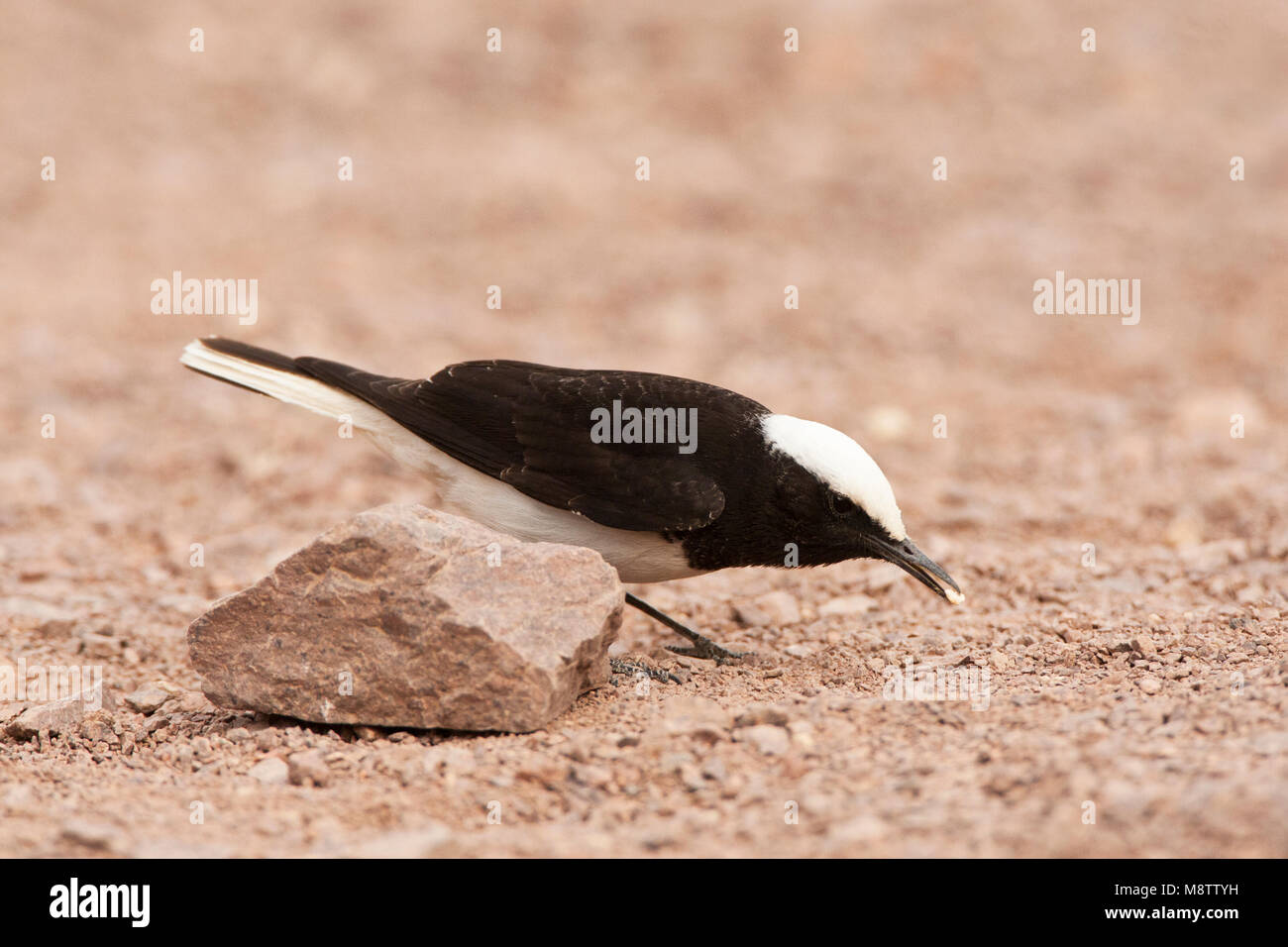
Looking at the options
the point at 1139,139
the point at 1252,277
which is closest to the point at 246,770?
the point at 1252,277

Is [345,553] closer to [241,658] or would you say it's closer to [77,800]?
[241,658]

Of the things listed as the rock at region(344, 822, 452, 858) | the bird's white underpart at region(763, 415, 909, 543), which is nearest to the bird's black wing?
the bird's white underpart at region(763, 415, 909, 543)

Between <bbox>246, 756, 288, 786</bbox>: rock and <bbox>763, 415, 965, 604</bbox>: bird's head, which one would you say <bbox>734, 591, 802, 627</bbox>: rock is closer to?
<bbox>763, 415, 965, 604</bbox>: bird's head

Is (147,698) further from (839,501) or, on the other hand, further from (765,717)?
(839,501)

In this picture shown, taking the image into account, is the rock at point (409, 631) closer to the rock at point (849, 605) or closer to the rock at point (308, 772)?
the rock at point (308, 772)

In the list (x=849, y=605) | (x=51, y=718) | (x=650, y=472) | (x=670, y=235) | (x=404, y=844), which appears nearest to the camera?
(x=404, y=844)

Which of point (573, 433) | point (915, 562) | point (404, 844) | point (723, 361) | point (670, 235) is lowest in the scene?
point (404, 844)

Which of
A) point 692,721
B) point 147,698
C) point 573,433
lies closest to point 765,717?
point 692,721
